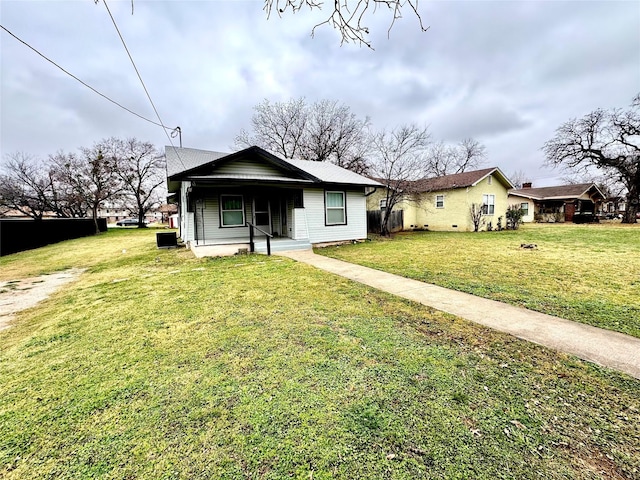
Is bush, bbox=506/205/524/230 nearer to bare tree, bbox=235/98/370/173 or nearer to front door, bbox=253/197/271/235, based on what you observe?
bare tree, bbox=235/98/370/173

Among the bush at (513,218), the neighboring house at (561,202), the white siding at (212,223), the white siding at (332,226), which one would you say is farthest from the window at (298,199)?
the neighboring house at (561,202)

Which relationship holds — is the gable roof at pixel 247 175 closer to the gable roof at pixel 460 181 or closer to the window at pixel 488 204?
the gable roof at pixel 460 181

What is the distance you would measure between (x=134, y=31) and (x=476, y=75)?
1238cm

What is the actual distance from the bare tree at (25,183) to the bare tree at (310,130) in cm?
2111

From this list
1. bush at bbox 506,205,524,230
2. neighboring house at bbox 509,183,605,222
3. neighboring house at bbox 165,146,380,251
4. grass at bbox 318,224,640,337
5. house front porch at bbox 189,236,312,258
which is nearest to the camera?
grass at bbox 318,224,640,337

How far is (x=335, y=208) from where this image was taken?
12883mm

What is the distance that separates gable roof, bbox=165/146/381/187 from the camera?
10305 millimetres

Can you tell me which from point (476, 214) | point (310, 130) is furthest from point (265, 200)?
point (310, 130)

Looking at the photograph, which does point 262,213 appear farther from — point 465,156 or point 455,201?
point 465,156

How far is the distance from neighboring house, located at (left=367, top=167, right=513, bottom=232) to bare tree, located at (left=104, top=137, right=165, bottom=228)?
28448 mm

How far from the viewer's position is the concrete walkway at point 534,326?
283 centimetres

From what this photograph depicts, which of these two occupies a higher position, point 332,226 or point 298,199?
point 298,199

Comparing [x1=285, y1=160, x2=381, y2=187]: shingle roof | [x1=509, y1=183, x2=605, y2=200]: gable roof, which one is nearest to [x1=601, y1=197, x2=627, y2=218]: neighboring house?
[x1=509, y1=183, x2=605, y2=200]: gable roof

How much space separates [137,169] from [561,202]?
4688 cm
